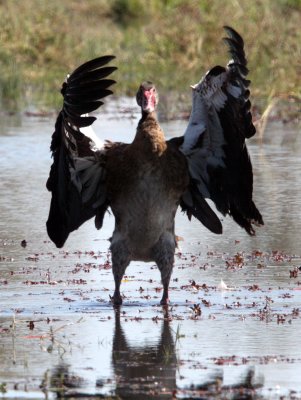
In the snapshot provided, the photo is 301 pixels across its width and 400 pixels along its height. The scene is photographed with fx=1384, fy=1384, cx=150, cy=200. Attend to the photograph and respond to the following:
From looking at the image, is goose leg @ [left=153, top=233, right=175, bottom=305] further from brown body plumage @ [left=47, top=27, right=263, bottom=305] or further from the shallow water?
the shallow water

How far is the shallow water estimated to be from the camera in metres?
6.79

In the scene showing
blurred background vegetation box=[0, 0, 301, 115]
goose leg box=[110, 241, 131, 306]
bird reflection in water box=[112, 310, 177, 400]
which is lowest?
bird reflection in water box=[112, 310, 177, 400]

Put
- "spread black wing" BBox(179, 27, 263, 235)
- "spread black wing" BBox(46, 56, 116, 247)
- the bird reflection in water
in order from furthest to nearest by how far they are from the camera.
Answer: "spread black wing" BBox(179, 27, 263, 235)
"spread black wing" BBox(46, 56, 116, 247)
the bird reflection in water

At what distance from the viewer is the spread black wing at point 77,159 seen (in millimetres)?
8445

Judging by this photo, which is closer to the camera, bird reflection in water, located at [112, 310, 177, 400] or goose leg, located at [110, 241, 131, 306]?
bird reflection in water, located at [112, 310, 177, 400]

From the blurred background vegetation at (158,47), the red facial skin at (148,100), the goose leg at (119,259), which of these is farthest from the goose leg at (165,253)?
the blurred background vegetation at (158,47)

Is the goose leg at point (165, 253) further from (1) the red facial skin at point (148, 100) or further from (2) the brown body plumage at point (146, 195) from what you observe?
(1) the red facial skin at point (148, 100)

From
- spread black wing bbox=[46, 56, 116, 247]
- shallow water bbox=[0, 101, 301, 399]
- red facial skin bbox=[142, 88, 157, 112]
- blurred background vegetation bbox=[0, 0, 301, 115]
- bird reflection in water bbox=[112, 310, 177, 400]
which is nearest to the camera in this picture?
bird reflection in water bbox=[112, 310, 177, 400]

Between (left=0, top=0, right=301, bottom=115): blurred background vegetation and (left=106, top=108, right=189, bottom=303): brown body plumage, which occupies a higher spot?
(left=0, top=0, right=301, bottom=115): blurred background vegetation

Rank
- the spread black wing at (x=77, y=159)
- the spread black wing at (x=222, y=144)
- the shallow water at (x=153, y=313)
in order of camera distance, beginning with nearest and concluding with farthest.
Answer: the shallow water at (x=153, y=313) < the spread black wing at (x=77, y=159) < the spread black wing at (x=222, y=144)

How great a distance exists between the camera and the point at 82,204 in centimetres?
951

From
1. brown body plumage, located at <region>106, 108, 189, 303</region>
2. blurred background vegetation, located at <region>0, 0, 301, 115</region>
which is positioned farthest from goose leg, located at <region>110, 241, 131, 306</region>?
blurred background vegetation, located at <region>0, 0, 301, 115</region>

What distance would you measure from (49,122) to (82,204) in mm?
9411

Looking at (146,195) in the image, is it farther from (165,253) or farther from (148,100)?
(148,100)
